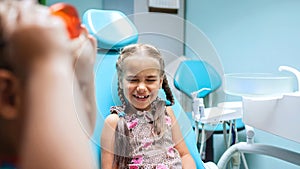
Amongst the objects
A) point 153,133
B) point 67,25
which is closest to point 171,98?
point 153,133

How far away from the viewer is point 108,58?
0.67 metres

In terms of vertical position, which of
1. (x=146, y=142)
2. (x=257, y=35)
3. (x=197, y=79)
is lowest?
(x=146, y=142)

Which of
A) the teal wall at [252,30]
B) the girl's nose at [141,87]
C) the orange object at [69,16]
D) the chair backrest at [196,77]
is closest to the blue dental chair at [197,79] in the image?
the chair backrest at [196,77]

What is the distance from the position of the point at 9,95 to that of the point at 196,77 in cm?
61

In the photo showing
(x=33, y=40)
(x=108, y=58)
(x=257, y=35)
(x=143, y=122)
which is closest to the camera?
(x=33, y=40)

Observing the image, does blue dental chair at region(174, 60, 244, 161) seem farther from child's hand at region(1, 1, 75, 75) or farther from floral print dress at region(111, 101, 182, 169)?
child's hand at region(1, 1, 75, 75)

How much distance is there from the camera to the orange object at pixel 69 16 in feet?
0.55

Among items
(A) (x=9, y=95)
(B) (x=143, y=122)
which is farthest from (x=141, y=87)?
(A) (x=9, y=95)

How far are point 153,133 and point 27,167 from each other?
757 millimetres

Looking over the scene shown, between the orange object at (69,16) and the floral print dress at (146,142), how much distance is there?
627 mm

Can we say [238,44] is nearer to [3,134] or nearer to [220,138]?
[220,138]

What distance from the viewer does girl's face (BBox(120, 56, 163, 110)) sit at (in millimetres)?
526

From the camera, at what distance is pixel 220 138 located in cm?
230

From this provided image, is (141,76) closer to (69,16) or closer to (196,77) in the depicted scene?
(196,77)
